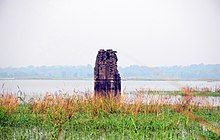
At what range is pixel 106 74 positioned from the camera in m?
15.1

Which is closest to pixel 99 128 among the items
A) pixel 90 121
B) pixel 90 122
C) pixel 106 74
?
pixel 90 122

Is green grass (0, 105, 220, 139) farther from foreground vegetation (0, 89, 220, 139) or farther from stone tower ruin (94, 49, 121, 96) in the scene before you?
stone tower ruin (94, 49, 121, 96)

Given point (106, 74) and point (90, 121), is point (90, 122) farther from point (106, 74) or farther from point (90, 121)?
point (106, 74)

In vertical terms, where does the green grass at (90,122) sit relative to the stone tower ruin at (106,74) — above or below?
below

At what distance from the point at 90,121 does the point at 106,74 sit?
6.59 metres

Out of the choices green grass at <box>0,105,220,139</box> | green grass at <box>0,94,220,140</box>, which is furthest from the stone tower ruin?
green grass at <box>0,105,220,139</box>

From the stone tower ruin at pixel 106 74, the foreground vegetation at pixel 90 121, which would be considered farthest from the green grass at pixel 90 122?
the stone tower ruin at pixel 106 74

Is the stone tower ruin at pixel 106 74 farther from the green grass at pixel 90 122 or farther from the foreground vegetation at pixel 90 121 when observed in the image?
the foreground vegetation at pixel 90 121

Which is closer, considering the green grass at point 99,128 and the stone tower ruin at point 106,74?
the green grass at point 99,128

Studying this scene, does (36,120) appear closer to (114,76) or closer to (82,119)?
(82,119)

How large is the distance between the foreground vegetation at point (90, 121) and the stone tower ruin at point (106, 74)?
3.93 meters

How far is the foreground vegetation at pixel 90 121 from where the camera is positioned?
6.89 m

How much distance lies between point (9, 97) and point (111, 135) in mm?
4423

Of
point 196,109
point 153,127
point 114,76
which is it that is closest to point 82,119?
point 153,127
